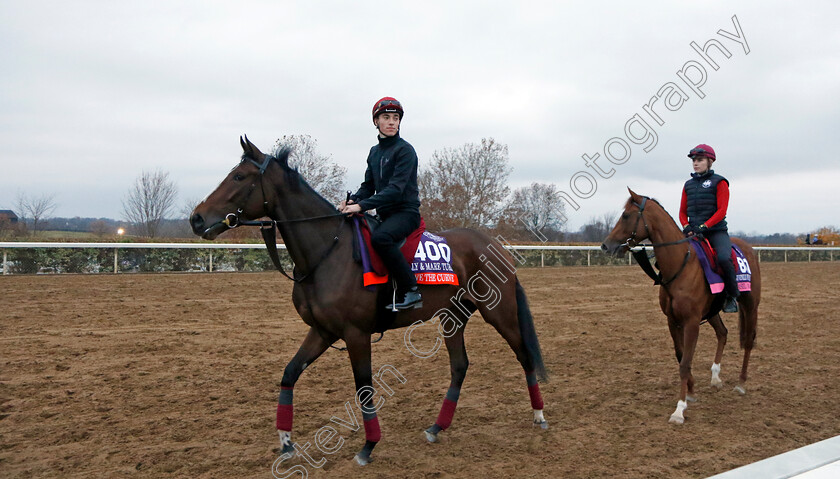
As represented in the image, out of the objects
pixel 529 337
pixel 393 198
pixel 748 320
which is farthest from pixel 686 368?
pixel 393 198

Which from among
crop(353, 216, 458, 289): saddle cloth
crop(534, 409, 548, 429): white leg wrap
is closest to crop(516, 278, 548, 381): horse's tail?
crop(534, 409, 548, 429): white leg wrap

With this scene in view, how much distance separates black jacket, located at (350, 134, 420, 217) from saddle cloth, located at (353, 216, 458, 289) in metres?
0.23

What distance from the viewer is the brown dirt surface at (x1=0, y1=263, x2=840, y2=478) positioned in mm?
3902

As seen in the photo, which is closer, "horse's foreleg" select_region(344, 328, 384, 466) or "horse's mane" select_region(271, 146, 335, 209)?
"horse's foreleg" select_region(344, 328, 384, 466)

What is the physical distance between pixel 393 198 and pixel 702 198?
392 cm

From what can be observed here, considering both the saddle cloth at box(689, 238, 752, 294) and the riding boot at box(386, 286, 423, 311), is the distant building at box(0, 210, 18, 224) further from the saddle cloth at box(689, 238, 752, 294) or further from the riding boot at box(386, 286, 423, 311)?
the saddle cloth at box(689, 238, 752, 294)

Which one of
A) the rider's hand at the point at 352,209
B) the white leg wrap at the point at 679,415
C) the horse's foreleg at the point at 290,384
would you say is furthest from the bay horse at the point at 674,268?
the horse's foreleg at the point at 290,384

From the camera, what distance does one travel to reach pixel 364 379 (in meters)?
4.02

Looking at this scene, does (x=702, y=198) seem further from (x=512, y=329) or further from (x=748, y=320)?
(x=512, y=329)

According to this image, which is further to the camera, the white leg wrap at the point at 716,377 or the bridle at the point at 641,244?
the white leg wrap at the point at 716,377

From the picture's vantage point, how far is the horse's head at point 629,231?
222 inches

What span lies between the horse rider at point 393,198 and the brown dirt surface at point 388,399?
1.37m

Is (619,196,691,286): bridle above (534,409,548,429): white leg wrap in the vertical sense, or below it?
above

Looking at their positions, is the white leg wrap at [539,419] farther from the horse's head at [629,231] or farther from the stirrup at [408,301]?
the horse's head at [629,231]
